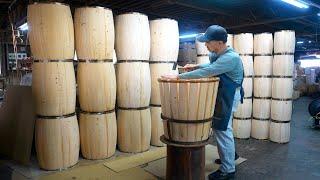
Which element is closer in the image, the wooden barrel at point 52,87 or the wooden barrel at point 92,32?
the wooden barrel at point 52,87

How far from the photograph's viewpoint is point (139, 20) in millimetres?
4203

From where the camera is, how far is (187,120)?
2641 millimetres

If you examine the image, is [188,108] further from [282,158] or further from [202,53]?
[202,53]

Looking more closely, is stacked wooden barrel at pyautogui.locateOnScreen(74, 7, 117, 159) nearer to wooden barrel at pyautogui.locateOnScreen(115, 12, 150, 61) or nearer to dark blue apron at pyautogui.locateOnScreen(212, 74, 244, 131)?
wooden barrel at pyautogui.locateOnScreen(115, 12, 150, 61)

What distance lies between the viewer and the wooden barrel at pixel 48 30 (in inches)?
136

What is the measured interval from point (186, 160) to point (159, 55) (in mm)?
2236

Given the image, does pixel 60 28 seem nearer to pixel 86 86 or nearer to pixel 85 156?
pixel 86 86

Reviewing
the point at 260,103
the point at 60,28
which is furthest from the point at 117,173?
the point at 260,103

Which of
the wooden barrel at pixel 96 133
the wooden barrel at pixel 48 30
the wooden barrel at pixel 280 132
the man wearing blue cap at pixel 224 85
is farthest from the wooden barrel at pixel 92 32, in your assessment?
the wooden barrel at pixel 280 132

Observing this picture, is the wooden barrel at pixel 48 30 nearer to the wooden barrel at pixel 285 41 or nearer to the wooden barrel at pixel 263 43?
the wooden barrel at pixel 263 43

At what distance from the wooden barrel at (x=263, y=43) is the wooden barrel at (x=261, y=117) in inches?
36.5

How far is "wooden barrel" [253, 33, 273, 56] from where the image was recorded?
546 centimetres

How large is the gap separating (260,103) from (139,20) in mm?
3016

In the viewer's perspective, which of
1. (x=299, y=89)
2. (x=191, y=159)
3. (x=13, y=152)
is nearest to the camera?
(x=191, y=159)
